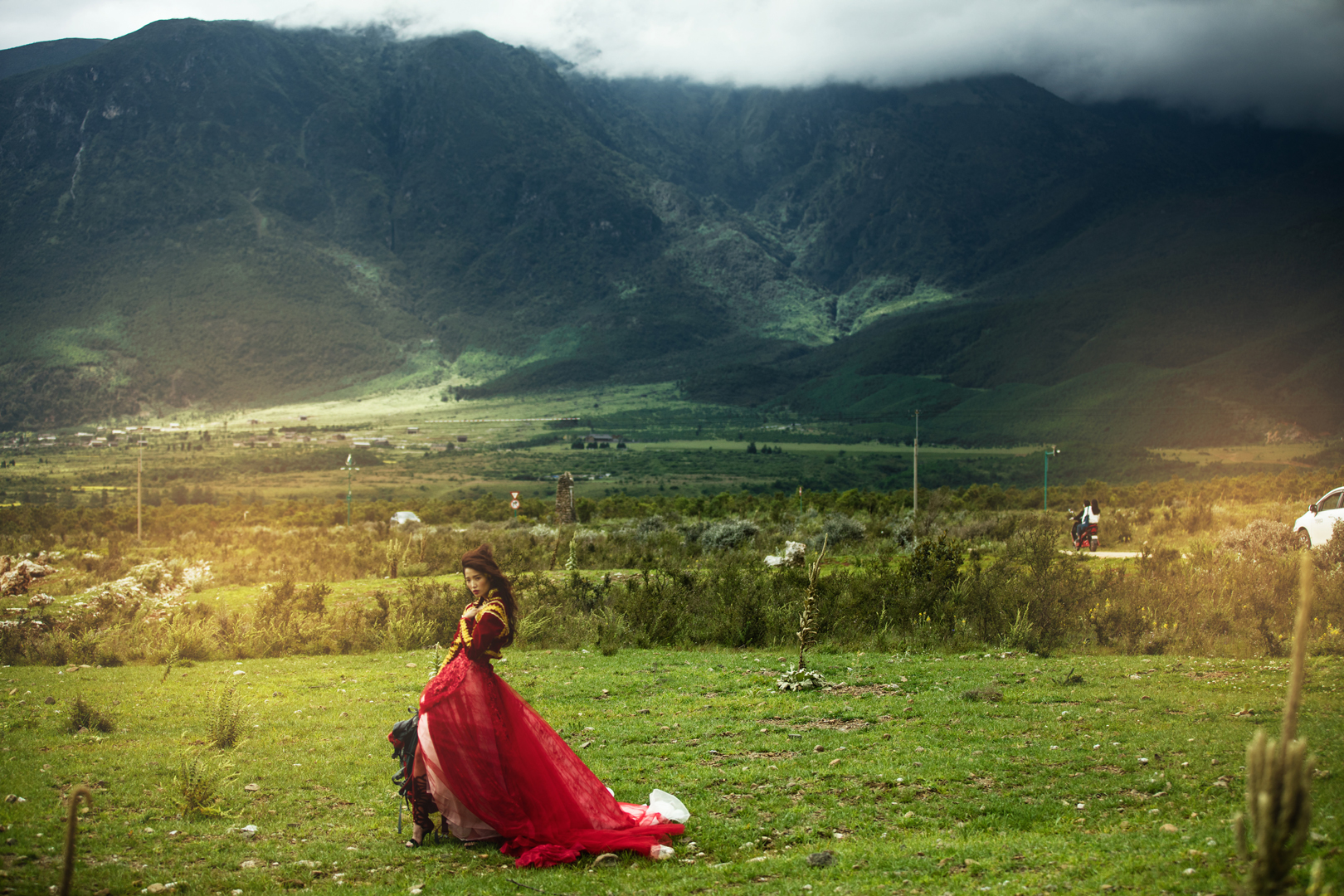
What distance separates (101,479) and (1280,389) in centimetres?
12386

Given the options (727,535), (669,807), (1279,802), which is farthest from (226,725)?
(727,535)

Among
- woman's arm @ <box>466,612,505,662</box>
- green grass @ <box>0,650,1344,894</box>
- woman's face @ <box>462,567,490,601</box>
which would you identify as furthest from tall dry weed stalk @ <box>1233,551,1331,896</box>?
woman's face @ <box>462,567,490,601</box>

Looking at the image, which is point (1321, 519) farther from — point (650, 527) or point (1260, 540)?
point (650, 527)

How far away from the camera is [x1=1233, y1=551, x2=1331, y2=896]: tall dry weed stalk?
2.86 meters

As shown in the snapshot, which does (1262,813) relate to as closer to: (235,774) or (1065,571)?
(235,774)

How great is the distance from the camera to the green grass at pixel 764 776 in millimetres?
5781

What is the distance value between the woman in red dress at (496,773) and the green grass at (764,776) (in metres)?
0.21

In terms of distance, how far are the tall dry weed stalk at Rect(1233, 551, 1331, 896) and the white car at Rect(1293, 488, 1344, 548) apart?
18.2 metres

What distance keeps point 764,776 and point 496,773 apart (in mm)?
2683

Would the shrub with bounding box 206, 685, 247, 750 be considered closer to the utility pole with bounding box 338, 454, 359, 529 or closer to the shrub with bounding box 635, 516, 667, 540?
the shrub with bounding box 635, 516, 667, 540

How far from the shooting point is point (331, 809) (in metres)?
7.33

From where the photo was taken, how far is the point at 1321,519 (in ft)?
61.1

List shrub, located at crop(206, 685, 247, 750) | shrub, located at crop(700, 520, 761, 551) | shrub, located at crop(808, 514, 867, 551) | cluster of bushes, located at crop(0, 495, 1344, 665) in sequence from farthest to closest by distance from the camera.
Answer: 1. shrub, located at crop(808, 514, 867, 551)
2. shrub, located at crop(700, 520, 761, 551)
3. cluster of bushes, located at crop(0, 495, 1344, 665)
4. shrub, located at crop(206, 685, 247, 750)

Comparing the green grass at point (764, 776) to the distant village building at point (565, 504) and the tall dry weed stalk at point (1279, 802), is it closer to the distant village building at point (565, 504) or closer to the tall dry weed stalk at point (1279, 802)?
the tall dry weed stalk at point (1279, 802)
